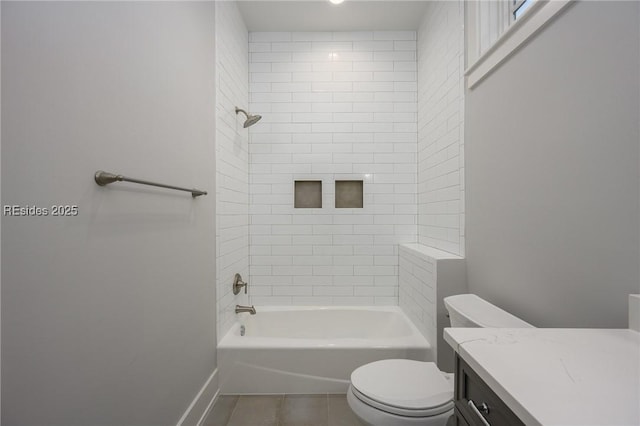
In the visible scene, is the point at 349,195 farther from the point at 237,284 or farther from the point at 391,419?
the point at 391,419

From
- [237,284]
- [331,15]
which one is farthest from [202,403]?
[331,15]

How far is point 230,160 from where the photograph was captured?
83.4 inches

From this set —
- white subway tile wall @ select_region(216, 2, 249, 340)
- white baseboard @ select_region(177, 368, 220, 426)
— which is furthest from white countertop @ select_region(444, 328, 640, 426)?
white subway tile wall @ select_region(216, 2, 249, 340)

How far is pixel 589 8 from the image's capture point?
3.00 feet

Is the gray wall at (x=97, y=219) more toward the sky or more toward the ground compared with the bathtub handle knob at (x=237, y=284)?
more toward the sky

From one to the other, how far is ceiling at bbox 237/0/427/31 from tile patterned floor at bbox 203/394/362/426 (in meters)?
2.91

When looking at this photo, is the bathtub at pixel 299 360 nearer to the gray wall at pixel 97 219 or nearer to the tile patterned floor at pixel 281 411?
the tile patterned floor at pixel 281 411

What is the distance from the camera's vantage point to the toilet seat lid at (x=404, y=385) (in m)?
1.11

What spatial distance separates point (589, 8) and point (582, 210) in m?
0.66

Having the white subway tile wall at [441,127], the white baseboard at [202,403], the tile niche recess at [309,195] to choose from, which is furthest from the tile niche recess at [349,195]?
the white baseboard at [202,403]

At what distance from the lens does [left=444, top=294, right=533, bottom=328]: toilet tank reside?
113 cm

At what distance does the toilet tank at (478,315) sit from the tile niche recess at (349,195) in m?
1.33

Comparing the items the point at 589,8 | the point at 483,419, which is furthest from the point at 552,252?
the point at 589,8

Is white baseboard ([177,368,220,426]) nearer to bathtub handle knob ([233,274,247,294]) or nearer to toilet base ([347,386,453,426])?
bathtub handle knob ([233,274,247,294])
